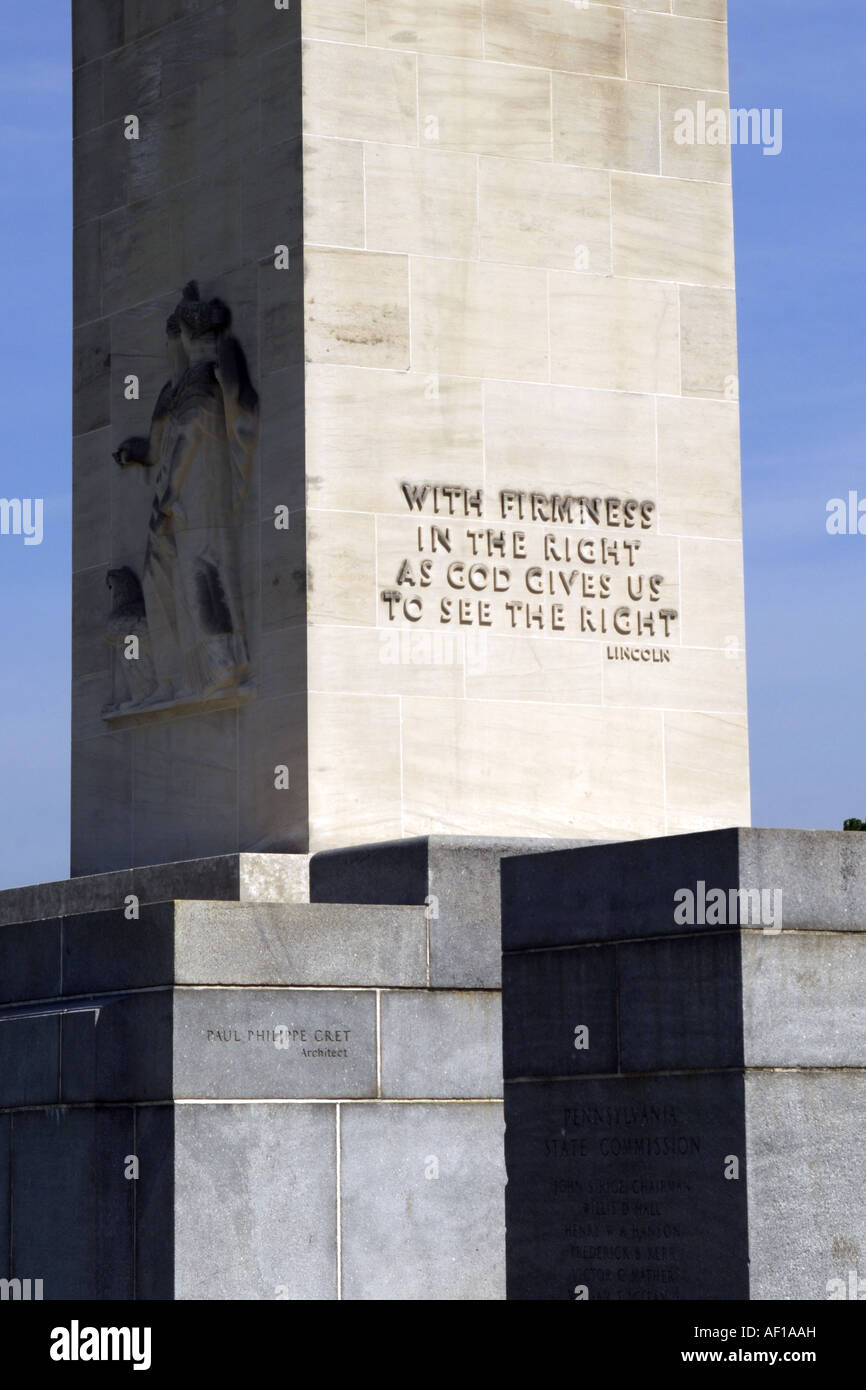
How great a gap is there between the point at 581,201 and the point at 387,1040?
6.98 m

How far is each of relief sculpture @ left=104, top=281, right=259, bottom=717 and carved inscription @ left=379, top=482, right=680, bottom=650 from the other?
1388 millimetres

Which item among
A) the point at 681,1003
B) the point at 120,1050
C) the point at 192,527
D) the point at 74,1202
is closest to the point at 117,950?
the point at 120,1050

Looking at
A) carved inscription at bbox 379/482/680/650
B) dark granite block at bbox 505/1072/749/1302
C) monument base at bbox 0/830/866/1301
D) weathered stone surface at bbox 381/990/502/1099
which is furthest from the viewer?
carved inscription at bbox 379/482/680/650

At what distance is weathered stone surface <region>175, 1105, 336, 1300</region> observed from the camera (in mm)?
16719

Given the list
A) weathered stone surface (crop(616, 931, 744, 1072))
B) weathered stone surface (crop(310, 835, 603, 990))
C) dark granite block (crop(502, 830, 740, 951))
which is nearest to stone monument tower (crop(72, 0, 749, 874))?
weathered stone surface (crop(310, 835, 603, 990))

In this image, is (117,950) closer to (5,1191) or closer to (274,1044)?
(274,1044)

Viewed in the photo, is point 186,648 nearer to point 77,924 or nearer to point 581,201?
point 77,924

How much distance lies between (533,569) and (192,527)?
2.69 metres

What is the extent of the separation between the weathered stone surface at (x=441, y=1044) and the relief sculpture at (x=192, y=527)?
120 inches

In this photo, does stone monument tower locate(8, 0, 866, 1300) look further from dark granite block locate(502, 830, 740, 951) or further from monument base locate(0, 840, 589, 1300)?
dark granite block locate(502, 830, 740, 951)

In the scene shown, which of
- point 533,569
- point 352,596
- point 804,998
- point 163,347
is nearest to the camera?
point 804,998

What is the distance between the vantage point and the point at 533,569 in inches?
780

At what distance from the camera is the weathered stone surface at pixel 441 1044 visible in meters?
17.7

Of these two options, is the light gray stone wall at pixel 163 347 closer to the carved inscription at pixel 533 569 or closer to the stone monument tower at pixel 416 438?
the stone monument tower at pixel 416 438
